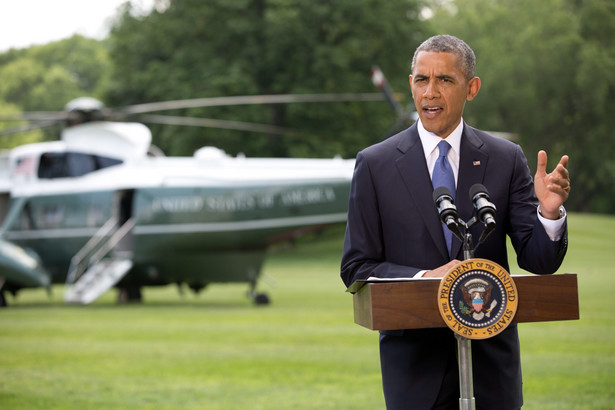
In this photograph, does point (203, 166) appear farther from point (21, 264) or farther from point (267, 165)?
point (21, 264)

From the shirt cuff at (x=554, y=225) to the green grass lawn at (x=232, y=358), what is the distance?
507 cm

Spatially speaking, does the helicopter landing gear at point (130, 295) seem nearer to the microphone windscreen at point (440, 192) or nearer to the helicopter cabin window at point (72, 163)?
the helicopter cabin window at point (72, 163)

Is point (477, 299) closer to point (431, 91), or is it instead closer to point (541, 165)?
point (541, 165)

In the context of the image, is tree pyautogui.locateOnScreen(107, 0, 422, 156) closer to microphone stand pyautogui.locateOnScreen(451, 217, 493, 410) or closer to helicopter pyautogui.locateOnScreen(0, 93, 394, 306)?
helicopter pyautogui.locateOnScreen(0, 93, 394, 306)

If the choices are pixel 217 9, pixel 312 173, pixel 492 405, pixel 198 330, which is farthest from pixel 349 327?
pixel 217 9

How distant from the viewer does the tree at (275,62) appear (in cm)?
4197

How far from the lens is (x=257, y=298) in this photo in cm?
2123

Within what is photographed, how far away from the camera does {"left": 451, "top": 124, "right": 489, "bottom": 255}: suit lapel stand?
3533 millimetres

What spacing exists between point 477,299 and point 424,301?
18 cm

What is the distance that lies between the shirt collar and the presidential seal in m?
0.58

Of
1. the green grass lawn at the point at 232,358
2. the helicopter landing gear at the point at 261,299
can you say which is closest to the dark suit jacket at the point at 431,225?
the green grass lawn at the point at 232,358

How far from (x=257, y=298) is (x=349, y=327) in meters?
6.04

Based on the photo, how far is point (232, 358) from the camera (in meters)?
12.1

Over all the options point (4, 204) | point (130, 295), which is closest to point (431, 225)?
point (130, 295)
